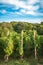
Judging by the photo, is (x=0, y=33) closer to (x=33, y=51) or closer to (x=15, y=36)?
(x=15, y=36)

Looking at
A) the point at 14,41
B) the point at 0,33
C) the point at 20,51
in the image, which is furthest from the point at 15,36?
the point at 0,33

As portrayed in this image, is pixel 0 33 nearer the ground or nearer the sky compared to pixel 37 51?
nearer the sky

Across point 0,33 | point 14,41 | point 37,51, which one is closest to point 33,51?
point 37,51

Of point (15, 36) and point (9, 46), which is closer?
point (9, 46)

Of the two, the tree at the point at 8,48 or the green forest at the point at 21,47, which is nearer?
the tree at the point at 8,48

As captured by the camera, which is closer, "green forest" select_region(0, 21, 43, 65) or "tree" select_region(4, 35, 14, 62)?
"tree" select_region(4, 35, 14, 62)

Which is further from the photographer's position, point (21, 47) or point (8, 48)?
point (21, 47)

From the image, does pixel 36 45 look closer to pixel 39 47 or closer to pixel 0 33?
pixel 39 47

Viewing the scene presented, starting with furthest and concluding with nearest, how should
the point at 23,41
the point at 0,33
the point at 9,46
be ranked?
the point at 0,33
the point at 23,41
the point at 9,46

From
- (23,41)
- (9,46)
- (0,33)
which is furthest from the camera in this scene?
(0,33)
